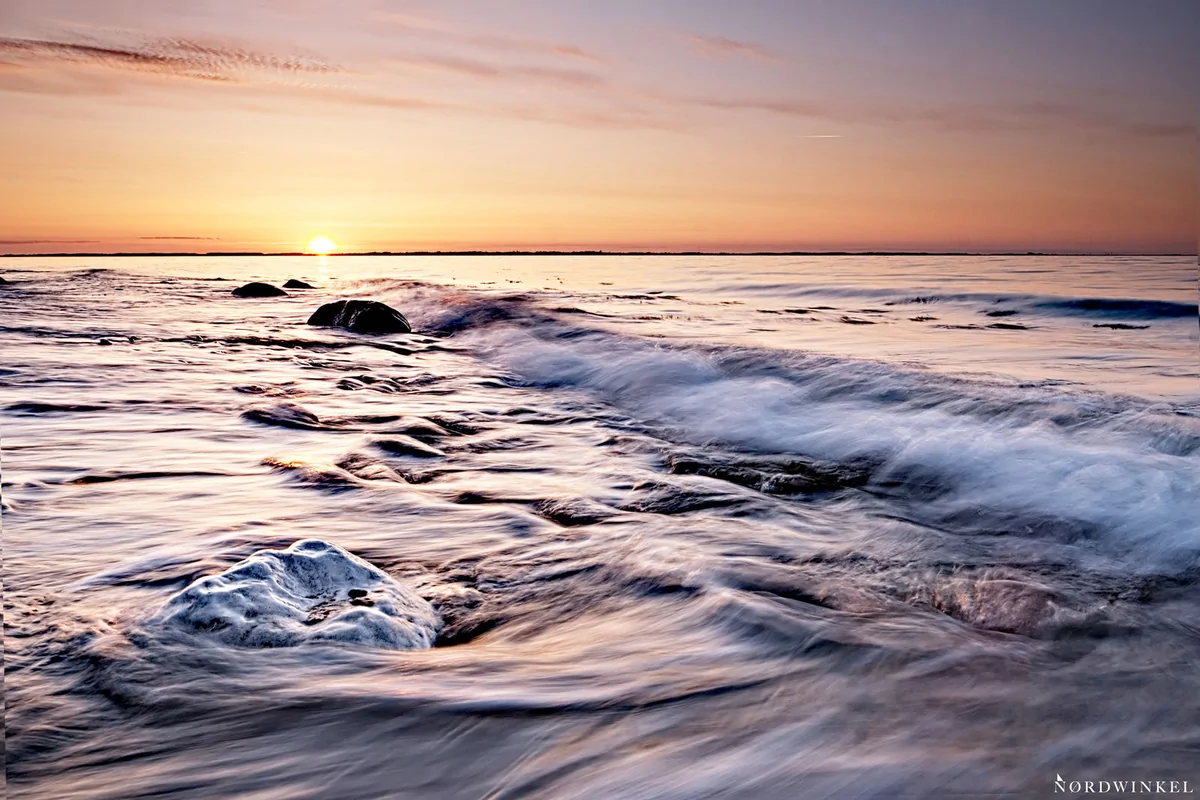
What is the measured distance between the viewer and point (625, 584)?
11.7ft

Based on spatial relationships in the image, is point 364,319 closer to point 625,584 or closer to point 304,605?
point 625,584

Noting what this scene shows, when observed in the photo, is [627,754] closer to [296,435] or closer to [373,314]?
[296,435]

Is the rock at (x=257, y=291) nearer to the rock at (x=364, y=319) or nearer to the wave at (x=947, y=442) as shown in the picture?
the rock at (x=364, y=319)

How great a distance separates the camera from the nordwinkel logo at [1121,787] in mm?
2180

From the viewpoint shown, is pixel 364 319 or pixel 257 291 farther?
pixel 257 291

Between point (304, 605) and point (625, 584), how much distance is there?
1.29m

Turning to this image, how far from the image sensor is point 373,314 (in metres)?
15.6

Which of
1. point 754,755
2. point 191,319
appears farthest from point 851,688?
point 191,319

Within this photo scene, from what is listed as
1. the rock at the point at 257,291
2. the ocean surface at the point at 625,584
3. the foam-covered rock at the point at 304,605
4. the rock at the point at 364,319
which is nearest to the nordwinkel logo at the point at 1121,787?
the ocean surface at the point at 625,584

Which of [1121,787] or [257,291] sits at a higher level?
[257,291]

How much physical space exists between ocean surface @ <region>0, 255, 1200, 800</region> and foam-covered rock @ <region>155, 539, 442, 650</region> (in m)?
0.06

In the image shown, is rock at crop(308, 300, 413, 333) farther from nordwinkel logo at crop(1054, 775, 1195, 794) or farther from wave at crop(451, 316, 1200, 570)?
nordwinkel logo at crop(1054, 775, 1195, 794)

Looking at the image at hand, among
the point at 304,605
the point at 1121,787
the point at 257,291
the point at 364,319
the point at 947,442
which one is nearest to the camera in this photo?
the point at 1121,787

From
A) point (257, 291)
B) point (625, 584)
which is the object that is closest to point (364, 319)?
point (625, 584)
